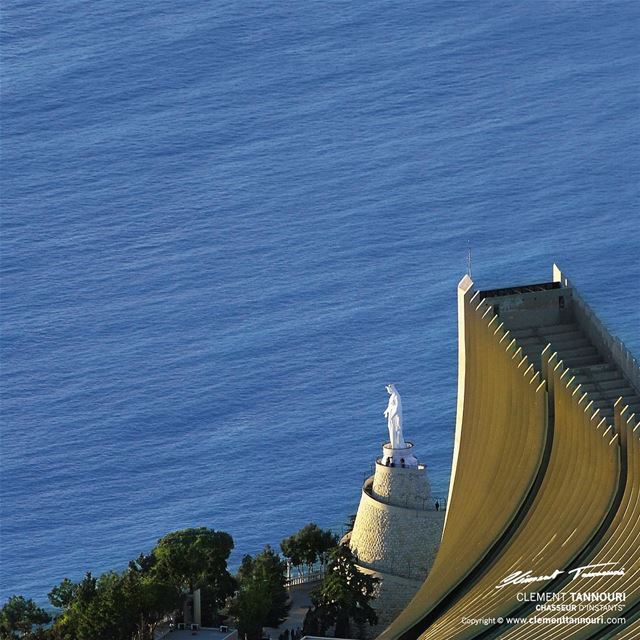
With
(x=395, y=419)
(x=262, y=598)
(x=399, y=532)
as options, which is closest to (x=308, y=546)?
(x=399, y=532)

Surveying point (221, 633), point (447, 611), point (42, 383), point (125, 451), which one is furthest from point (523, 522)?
point (42, 383)

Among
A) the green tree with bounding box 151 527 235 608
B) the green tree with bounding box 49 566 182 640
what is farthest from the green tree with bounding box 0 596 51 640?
the green tree with bounding box 151 527 235 608

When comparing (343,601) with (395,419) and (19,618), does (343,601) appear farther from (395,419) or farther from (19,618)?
(19,618)

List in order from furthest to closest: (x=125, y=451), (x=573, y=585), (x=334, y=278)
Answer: (x=334, y=278), (x=125, y=451), (x=573, y=585)

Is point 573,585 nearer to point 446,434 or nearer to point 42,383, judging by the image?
point 446,434

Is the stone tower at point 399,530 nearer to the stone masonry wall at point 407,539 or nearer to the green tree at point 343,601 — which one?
the stone masonry wall at point 407,539
